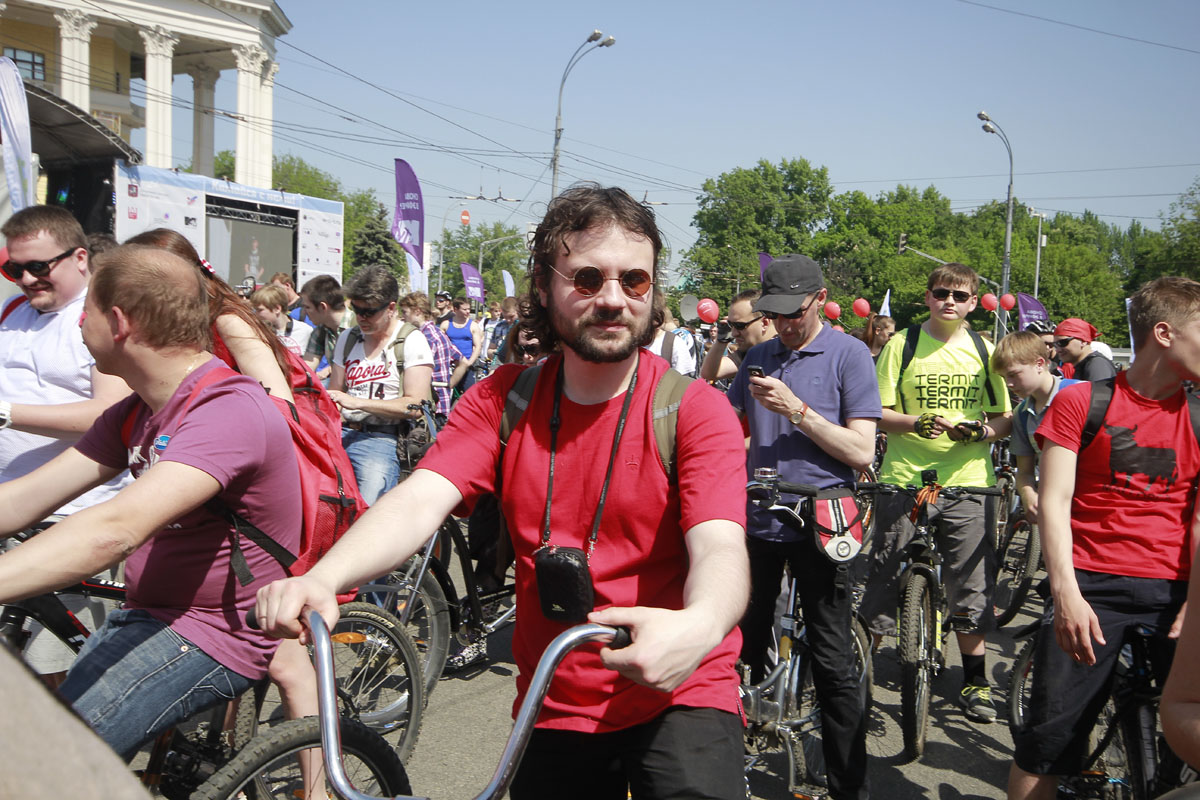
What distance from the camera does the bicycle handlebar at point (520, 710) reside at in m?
1.46

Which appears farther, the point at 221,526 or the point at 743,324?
the point at 743,324

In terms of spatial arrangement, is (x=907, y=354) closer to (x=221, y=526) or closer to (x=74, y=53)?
(x=221, y=526)

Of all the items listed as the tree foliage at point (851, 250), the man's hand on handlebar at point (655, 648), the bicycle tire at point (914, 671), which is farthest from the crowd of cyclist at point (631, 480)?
the tree foliage at point (851, 250)

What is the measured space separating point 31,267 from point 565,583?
9.67 feet

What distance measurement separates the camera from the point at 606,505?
2059 millimetres

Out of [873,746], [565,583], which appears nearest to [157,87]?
[873,746]

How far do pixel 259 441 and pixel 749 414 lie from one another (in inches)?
85.3

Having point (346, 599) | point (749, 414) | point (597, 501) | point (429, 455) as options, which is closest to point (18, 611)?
point (346, 599)

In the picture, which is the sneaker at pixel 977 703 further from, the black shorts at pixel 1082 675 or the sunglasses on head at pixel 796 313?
the sunglasses on head at pixel 796 313

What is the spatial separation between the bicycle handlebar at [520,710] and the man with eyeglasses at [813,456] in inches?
91.3

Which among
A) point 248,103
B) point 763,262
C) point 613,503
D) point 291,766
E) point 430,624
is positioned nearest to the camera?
point 613,503

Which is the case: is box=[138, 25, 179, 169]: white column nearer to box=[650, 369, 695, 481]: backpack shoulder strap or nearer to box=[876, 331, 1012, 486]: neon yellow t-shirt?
box=[876, 331, 1012, 486]: neon yellow t-shirt

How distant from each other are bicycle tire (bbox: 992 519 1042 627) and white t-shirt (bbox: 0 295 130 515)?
5241mm

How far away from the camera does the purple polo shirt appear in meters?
3.94
